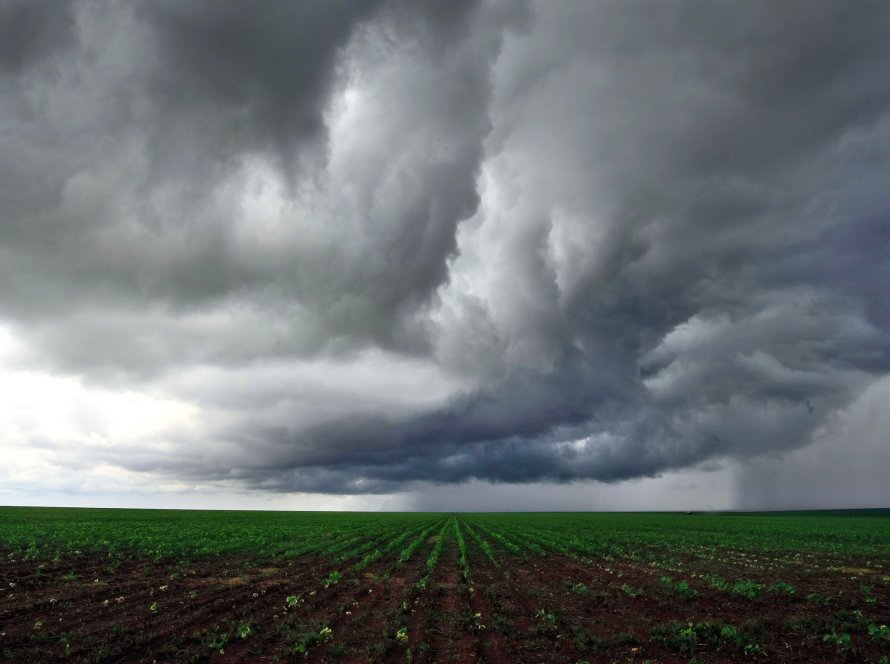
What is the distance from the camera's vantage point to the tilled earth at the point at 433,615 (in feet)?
38.9

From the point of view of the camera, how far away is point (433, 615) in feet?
50.8

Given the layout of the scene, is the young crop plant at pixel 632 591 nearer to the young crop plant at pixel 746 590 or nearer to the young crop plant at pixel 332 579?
the young crop plant at pixel 746 590

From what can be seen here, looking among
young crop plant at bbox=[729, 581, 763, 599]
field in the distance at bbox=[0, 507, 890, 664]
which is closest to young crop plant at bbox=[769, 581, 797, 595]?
field in the distance at bbox=[0, 507, 890, 664]

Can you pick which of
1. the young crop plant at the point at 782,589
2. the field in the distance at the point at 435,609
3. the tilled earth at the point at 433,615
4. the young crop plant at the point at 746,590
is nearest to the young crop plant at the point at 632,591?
the tilled earth at the point at 433,615

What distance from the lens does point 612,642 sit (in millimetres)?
12500

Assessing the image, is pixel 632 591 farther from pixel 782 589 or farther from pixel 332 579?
pixel 332 579

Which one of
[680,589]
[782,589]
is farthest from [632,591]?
[782,589]

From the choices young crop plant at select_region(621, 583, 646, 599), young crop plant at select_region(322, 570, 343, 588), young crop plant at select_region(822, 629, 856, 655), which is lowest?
young crop plant at select_region(322, 570, 343, 588)

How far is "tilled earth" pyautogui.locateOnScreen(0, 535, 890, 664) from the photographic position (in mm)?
11859

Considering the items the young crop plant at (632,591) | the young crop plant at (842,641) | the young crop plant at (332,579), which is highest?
the young crop plant at (842,641)

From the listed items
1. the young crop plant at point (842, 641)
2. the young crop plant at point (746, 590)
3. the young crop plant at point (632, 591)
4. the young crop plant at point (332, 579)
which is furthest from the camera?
the young crop plant at point (332, 579)

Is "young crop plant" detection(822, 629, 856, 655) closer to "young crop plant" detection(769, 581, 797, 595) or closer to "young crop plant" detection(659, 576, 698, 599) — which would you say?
"young crop plant" detection(659, 576, 698, 599)

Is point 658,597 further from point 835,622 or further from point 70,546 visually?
point 70,546

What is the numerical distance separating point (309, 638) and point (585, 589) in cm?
1162
